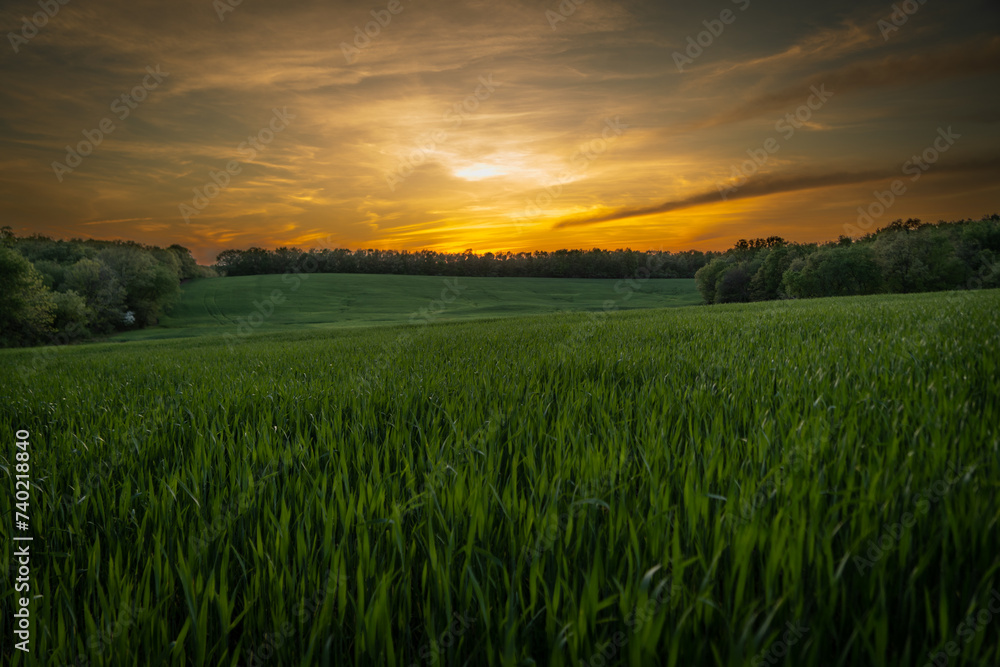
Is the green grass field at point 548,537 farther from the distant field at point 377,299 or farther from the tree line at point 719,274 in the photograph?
the tree line at point 719,274

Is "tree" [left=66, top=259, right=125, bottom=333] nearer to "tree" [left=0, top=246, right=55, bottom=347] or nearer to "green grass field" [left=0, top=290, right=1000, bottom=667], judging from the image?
"tree" [left=0, top=246, right=55, bottom=347]

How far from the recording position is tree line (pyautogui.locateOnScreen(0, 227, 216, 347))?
47.7 m

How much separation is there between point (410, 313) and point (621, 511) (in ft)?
196

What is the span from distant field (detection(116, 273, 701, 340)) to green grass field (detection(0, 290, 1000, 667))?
46.9 meters

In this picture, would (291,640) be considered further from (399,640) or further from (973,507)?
(973,507)

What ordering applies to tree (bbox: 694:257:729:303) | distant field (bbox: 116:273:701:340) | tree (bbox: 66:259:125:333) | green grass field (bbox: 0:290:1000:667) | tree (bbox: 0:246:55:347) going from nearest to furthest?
green grass field (bbox: 0:290:1000:667) < tree (bbox: 0:246:55:347) < distant field (bbox: 116:273:701:340) < tree (bbox: 66:259:125:333) < tree (bbox: 694:257:729:303)

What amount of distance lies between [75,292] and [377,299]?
39.8 m

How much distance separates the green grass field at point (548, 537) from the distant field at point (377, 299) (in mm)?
46915

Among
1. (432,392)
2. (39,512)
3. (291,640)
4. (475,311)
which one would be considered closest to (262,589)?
(291,640)

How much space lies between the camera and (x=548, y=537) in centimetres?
149

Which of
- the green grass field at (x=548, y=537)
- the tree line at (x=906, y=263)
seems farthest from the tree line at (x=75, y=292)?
the tree line at (x=906, y=263)

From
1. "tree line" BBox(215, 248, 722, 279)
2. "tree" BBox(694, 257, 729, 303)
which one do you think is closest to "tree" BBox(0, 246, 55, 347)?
"tree line" BBox(215, 248, 722, 279)

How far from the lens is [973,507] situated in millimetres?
1412

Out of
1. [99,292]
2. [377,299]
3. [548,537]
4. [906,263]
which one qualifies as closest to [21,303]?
[99,292]
